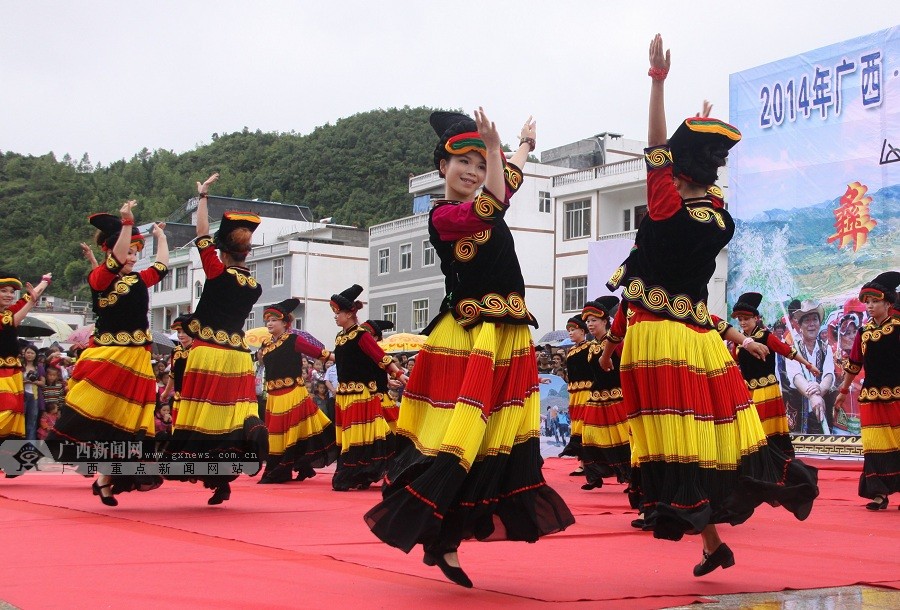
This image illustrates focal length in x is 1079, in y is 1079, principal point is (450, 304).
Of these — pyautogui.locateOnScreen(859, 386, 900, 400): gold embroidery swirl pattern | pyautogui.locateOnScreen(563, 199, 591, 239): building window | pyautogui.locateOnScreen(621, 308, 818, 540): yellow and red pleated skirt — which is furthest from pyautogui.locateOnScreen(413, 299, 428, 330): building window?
pyautogui.locateOnScreen(621, 308, 818, 540): yellow and red pleated skirt

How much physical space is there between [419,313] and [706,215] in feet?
136

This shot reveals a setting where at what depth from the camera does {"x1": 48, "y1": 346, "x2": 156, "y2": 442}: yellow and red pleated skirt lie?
7.83 meters

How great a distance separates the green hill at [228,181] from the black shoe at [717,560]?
182 ft

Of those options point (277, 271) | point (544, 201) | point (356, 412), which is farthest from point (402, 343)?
point (277, 271)

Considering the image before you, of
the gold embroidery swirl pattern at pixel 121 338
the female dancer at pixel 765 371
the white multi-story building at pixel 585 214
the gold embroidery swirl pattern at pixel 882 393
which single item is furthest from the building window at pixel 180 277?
the gold embroidery swirl pattern at pixel 882 393

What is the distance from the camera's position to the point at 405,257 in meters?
47.6

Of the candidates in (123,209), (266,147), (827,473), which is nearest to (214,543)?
(123,209)

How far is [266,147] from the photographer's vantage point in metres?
84.2

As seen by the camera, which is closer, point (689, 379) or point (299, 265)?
point (689, 379)

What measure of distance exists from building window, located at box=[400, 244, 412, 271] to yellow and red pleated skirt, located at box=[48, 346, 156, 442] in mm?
39055

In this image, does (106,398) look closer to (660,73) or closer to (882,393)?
(660,73)

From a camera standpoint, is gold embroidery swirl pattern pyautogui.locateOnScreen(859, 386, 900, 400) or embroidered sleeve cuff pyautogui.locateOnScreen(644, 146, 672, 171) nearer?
embroidered sleeve cuff pyautogui.locateOnScreen(644, 146, 672, 171)

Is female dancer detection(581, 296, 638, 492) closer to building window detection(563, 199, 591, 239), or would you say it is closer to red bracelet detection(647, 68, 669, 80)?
red bracelet detection(647, 68, 669, 80)

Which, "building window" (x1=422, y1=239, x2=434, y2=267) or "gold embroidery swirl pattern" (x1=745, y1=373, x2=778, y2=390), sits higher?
"building window" (x1=422, y1=239, x2=434, y2=267)
